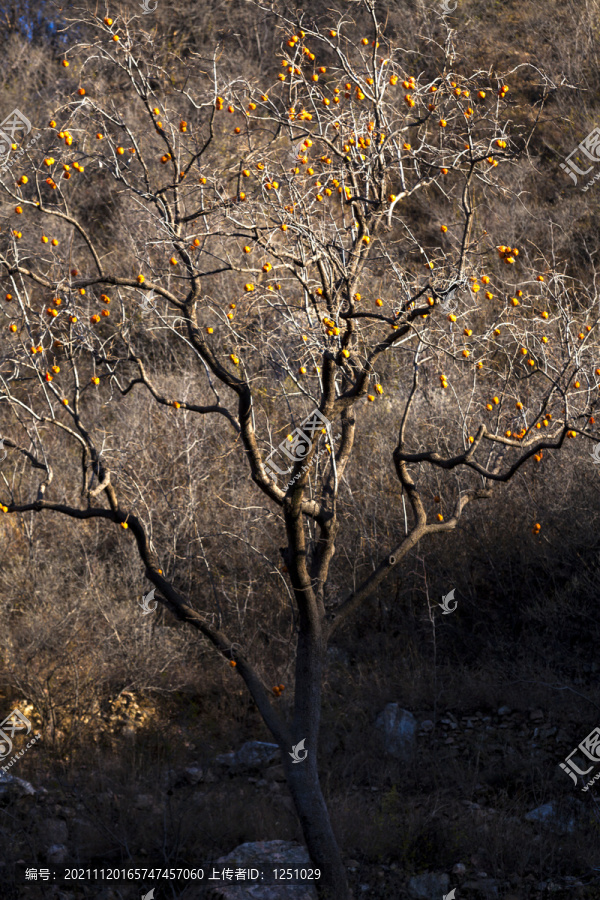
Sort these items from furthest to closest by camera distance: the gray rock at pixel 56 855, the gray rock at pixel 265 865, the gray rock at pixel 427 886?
the gray rock at pixel 56 855, the gray rock at pixel 427 886, the gray rock at pixel 265 865

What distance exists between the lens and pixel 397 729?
6.08 meters

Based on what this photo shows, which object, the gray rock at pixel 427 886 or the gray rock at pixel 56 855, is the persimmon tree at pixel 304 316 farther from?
the gray rock at pixel 56 855

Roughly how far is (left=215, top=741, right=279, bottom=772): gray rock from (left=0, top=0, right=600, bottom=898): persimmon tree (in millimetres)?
391

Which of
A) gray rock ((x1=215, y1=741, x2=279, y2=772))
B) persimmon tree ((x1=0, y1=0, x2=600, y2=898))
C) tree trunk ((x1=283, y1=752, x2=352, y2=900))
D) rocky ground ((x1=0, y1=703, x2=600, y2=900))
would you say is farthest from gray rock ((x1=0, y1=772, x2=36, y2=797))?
tree trunk ((x1=283, y1=752, x2=352, y2=900))

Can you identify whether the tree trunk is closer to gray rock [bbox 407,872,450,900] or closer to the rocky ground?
the rocky ground

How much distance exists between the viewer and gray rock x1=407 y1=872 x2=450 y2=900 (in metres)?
4.21

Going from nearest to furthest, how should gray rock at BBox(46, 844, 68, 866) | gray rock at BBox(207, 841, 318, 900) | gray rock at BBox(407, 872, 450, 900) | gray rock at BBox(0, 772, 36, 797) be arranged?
gray rock at BBox(207, 841, 318, 900) < gray rock at BBox(407, 872, 450, 900) < gray rock at BBox(46, 844, 68, 866) < gray rock at BBox(0, 772, 36, 797)

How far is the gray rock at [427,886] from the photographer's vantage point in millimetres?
4215

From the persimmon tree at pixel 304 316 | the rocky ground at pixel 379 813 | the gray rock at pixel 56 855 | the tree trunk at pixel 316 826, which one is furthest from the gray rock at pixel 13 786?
the tree trunk at pixel 316 826

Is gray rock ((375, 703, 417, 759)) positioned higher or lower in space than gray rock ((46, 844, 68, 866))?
higher

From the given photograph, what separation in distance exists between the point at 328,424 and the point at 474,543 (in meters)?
4.62

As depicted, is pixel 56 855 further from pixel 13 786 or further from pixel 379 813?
pixel 379 813

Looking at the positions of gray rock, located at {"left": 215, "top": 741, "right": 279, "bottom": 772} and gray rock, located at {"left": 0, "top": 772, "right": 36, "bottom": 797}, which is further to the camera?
gray rock, located at {"left": 215, "top": 741, "right": 279, "bottom": 772}

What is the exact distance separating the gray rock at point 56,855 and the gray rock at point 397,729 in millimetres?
2449
